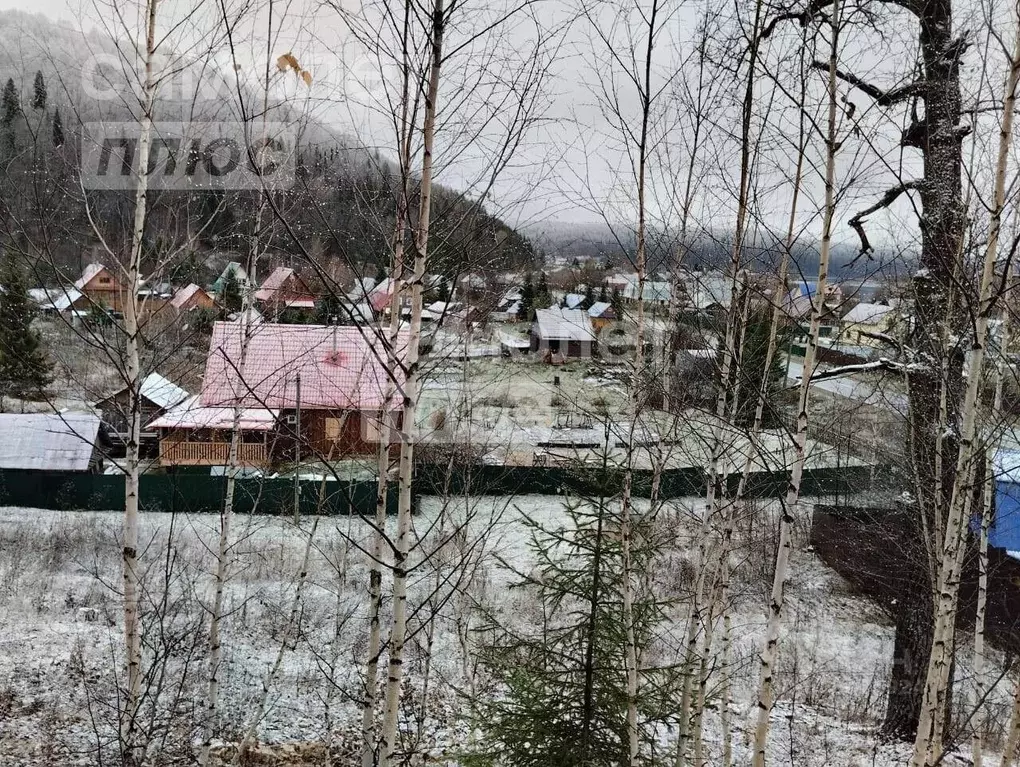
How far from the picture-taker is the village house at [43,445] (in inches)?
595

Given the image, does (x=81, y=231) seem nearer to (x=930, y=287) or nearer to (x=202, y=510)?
(x=930, y=287)

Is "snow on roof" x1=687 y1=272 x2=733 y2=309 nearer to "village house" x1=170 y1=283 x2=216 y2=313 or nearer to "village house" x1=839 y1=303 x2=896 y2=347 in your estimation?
"village house" x1=839 y1=303 x2=896 y2=347

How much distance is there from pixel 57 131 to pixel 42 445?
12.9 meters

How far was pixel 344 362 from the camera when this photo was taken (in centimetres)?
1709

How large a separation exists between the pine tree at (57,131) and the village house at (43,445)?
11.4 metres

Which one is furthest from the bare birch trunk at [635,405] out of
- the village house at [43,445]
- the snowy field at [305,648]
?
the village house at [43,445]

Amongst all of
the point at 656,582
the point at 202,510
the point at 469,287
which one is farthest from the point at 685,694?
the point at 202,510

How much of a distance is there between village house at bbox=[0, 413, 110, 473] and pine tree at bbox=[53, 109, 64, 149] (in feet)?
37.4

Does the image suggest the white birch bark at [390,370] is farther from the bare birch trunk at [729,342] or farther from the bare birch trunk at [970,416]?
the bare birch trunk at [970,416]

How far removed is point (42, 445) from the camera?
50.6 ft

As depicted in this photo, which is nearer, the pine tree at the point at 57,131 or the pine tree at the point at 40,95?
the pine tree at the point at 40,95

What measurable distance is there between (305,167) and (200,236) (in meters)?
1.82

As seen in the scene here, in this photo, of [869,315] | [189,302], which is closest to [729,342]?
[869,315]

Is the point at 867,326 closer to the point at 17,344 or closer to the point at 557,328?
the point at 17,344
